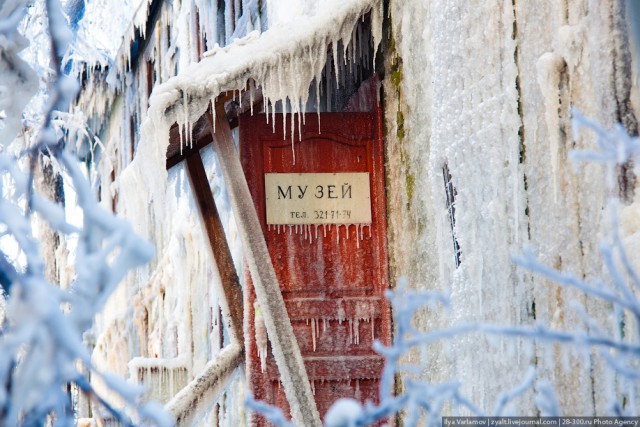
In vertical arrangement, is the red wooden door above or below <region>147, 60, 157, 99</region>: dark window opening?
below

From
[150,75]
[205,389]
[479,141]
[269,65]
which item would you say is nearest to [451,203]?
[479,141]

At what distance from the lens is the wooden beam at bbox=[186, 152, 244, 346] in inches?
320

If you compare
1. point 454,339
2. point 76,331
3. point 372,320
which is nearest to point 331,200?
point 372,320

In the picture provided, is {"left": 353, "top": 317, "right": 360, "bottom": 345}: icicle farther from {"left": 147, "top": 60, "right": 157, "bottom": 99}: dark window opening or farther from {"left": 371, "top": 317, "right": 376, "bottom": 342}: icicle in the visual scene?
{"left": 147, "top": 60, "right": 157, "bottom": 99}: dark window opening

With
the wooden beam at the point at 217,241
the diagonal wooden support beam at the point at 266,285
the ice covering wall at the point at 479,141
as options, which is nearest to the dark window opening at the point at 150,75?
the ice covering wall at the point at 479,141

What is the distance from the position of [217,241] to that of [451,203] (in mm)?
2782

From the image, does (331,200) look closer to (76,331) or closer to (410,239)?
(410,239)

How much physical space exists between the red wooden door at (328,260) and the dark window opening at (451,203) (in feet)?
3.96

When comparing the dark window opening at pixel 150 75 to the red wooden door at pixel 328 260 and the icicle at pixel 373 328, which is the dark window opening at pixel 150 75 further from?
the icicle at pixel 373 328

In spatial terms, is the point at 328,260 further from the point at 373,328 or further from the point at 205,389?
the point at 205,389

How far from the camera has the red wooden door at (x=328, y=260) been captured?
22.9ft

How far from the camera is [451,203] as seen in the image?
5.98 m

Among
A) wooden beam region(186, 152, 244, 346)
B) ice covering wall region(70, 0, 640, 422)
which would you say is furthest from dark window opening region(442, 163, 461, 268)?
wooden beam region(186, 152, 244, 346)

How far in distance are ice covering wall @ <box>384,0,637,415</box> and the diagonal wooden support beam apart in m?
0.80
